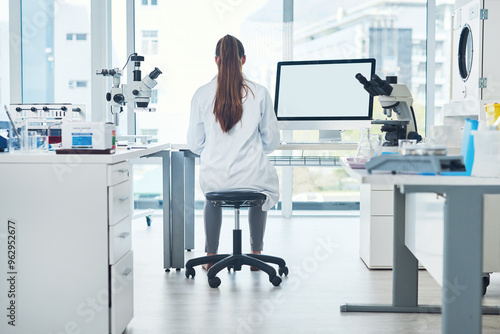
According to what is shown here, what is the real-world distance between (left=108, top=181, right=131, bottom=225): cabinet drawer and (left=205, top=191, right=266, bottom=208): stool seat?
705mm

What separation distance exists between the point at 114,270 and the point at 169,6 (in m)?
3.69

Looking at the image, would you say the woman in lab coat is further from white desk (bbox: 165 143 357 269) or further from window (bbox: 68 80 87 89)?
window (bbox: 68 80 87 89)

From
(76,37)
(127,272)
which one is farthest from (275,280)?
(76,37)

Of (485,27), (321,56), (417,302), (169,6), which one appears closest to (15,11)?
(169,6)

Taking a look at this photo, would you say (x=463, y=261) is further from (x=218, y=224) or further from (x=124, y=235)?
(x=218, y=224)

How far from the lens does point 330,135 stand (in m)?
3.85

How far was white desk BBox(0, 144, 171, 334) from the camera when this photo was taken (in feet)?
7.02

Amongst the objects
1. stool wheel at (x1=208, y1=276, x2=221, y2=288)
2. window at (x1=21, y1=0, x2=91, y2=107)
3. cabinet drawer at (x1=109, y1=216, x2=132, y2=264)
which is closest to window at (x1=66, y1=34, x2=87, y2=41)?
window at (x1=21, y1=0, x2=91, y2=107)

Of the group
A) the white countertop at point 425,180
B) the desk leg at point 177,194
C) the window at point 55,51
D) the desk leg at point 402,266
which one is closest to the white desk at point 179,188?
the desk leg at point 177,194

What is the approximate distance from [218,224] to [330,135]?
100cm

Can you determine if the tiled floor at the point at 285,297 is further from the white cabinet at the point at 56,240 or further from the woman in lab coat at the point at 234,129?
the woman in lab coat at the point at 234,129

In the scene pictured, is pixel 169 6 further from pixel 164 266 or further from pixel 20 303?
pixel 20 303

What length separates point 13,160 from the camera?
7.01 feet

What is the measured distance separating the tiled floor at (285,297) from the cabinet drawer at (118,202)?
1.72ft
